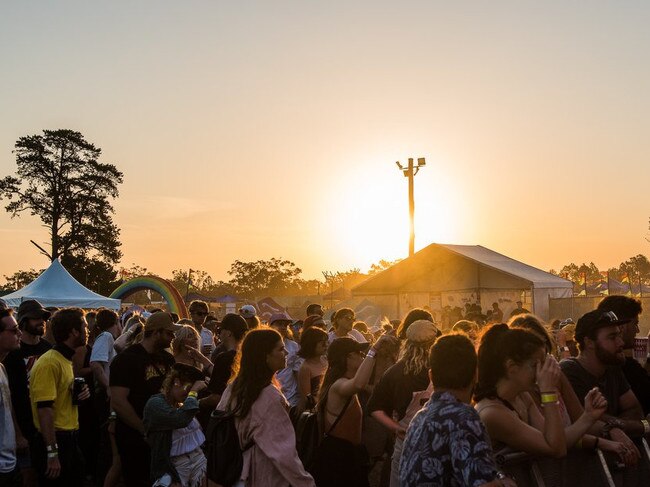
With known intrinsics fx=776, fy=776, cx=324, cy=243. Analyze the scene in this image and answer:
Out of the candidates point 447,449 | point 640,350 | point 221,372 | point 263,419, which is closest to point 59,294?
point 640,350

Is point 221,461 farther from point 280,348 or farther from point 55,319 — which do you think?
point 55,319

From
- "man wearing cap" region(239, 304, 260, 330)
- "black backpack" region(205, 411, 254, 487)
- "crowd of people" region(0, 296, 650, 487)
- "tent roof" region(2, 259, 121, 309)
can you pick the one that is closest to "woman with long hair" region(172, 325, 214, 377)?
"crowd of people" region(0, 296, 650, 487)

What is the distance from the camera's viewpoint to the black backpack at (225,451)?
5.21m

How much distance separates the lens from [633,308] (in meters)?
5.98

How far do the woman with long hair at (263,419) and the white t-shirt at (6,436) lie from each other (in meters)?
1.44

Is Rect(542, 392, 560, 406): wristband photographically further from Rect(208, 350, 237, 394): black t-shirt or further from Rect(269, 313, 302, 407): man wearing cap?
Rect(269, 313, 302, 407): man wearing cap

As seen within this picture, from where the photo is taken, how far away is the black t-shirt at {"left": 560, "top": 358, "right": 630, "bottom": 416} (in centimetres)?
530

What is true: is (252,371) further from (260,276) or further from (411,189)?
(260,276)

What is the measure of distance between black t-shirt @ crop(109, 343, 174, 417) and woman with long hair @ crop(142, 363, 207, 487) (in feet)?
1.79

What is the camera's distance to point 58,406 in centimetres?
662

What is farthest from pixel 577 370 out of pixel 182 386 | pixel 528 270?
pixel 528 270

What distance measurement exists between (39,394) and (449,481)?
13.5ft

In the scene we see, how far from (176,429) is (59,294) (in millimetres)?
24075

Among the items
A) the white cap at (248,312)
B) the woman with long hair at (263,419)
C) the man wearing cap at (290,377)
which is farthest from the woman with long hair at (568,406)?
the white cap at (248,312)
